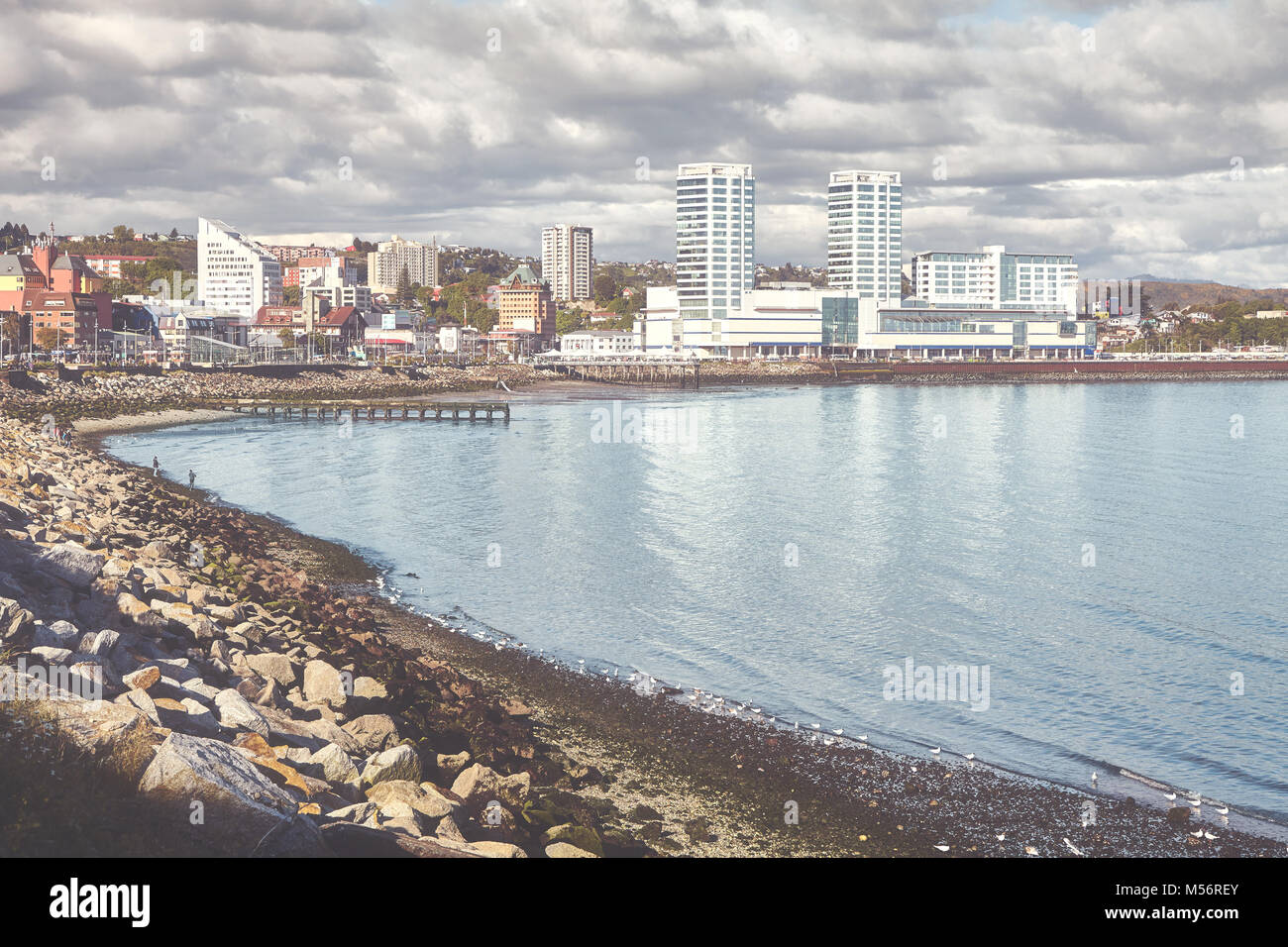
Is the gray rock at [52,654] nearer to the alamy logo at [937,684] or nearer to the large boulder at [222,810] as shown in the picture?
the large boulder at [222,810]

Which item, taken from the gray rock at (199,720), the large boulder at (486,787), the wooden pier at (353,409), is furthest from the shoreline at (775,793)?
the wooden pier at (353,409)

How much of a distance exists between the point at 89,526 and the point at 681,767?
57.8ft

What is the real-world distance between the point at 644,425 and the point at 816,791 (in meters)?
79.4

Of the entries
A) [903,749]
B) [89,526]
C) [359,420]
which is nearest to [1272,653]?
[903,749]

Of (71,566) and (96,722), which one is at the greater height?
(71,566)

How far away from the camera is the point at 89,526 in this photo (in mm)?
26547

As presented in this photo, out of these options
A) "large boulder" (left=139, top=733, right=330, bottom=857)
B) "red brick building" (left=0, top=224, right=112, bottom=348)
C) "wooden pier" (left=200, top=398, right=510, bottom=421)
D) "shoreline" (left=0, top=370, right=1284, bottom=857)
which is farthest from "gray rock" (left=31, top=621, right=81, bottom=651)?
"red brick building" (left=0, top=224, right=112, bottom=348)

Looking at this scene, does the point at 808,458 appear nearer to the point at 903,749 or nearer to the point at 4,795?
the point at 903,749

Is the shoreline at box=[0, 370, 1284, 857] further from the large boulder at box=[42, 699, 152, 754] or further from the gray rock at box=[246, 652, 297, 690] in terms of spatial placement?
the large boulder at box=[42, 699, 152, 754]

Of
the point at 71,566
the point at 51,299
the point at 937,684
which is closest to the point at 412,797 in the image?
the point at 71,566

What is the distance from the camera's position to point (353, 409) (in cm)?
9756
